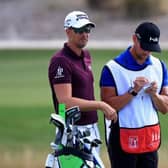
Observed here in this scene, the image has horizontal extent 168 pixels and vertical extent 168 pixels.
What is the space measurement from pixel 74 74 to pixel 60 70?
0.13 metres

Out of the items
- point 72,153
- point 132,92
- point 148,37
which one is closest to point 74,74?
point 132,92

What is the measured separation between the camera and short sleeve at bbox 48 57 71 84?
6.74m

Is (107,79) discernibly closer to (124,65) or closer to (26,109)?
(124,65)

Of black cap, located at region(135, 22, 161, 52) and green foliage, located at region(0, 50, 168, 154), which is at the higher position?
black cap, located at region(135, 22, 161, 52)

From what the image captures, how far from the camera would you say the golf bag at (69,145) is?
629cm

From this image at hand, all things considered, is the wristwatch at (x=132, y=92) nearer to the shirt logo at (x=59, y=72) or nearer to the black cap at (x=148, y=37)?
the black cap at (x=148, y=37)

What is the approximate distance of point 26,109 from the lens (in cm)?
1691

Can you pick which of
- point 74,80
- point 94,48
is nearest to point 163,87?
point 74,80

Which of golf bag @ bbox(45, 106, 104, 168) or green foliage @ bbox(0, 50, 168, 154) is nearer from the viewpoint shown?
golf bag @ bbox(45, 106, 104, 168)

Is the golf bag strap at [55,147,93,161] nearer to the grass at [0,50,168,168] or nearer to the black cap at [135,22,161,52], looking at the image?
the black cap at [135,22,161,52]

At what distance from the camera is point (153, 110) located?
6.77 meters

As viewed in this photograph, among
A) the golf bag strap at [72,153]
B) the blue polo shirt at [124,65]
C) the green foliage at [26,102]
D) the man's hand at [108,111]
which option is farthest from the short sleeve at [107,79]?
the green foliage at [26,102]

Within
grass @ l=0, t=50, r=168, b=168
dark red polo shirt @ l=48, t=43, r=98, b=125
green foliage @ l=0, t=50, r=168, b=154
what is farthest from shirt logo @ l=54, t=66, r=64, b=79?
green foliage @ l=0, t=50, r=168, b=154

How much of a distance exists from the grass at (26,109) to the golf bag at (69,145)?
12.0ft
